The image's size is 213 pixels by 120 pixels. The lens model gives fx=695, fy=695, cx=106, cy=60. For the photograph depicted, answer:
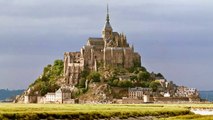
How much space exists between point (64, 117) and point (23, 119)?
965cm

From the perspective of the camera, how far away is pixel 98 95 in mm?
196625

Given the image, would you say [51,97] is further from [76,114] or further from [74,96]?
[76,114]

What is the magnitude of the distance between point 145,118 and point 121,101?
287 ft

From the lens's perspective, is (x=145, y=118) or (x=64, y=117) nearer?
(x=64, y=117)

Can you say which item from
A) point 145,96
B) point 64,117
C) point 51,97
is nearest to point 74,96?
point 51,97

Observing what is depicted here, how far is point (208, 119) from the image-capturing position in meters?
84.4

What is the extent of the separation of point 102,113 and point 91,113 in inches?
141

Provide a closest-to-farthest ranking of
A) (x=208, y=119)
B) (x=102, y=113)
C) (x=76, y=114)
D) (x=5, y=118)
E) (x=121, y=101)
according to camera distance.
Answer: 1. (x=5, y=118)
2. (x=208, y=119)
3. (x=76, y=114)
4. (x=102, y=113)
5. (x=121, y=101)

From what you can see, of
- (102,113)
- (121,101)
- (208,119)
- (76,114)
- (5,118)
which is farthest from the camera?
(121,101)

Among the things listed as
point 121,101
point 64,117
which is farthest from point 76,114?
point 121,101

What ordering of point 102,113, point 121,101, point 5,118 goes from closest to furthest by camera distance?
point 5,118 → point 102,113 → point 121,101

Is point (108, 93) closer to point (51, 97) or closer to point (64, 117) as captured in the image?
point (51, 97)

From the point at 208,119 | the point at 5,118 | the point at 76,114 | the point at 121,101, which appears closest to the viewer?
the point at 5,118

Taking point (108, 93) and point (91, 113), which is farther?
point (108, 93)
